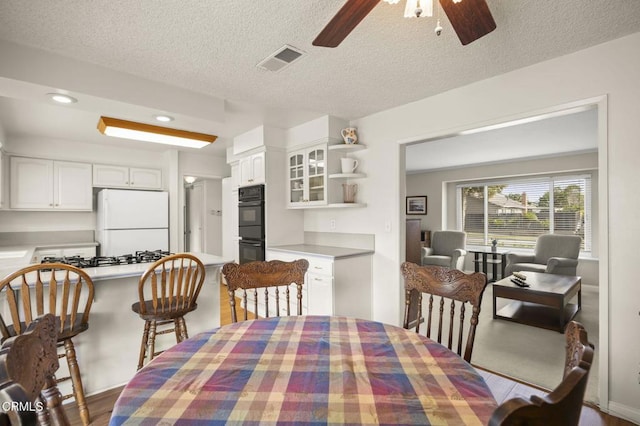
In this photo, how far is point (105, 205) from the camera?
→ 4203 millimetres

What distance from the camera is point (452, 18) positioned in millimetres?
1360

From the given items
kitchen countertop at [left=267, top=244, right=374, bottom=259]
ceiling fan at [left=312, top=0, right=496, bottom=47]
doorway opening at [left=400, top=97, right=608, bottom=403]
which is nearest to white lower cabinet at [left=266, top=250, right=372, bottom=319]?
kitchen countertop at [left=267, top=244, right=374, bottom=259]

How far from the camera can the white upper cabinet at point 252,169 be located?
391 cm

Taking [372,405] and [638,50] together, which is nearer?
[372,405]

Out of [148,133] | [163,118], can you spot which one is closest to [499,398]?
[163,118]

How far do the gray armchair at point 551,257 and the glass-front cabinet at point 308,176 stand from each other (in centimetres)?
376

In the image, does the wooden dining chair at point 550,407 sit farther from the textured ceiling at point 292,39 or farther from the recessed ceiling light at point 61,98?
the recessed ceiling light at point 61,98

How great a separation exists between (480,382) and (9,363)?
1133mm

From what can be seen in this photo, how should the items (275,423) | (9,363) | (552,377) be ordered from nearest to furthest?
(9,363), (275,423), (552,377)

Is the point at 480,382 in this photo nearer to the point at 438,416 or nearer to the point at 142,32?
the point at 438,416

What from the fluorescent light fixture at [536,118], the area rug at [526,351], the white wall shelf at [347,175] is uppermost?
the fluorescent light fixture at [536,118]

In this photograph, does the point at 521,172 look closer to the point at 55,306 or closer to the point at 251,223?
the point at 251,223

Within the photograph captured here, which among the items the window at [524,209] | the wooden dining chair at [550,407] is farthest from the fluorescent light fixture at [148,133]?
the window at [524,209]

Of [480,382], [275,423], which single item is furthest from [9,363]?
[480,382]
